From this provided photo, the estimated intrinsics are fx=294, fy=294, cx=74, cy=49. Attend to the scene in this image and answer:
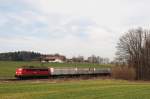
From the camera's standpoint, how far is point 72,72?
7000 centimetres

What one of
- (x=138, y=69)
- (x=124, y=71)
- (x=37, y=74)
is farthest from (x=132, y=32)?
(x=37, y=74)

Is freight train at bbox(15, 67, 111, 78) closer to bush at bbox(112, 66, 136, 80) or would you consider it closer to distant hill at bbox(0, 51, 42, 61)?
bush at bbox(112, 66, 136, 80)

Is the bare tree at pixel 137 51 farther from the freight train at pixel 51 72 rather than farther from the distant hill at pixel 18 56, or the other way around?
the distant hill at pixel 18 56

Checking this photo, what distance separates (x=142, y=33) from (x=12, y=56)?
8242cm

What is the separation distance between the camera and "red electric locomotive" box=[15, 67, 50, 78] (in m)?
55.6

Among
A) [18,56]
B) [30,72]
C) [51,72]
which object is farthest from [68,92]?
[18,56]

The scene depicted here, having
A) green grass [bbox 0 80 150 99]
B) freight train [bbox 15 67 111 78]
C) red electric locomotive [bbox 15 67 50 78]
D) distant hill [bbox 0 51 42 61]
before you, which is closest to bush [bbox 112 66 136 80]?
freight train [bbox 15 67 111 78]

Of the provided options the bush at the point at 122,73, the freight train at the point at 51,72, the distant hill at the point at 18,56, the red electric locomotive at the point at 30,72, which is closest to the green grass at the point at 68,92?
the red electric locomotive at the point at 30,72

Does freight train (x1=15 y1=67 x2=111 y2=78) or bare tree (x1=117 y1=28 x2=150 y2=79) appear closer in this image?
freight train (x1=15 y1=67 x2=111 y2=78)

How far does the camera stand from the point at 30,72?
57.2 metres

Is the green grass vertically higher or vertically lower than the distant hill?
lower

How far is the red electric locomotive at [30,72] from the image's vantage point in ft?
182

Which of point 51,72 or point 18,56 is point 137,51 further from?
point 18,56

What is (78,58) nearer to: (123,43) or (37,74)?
(123,43)
